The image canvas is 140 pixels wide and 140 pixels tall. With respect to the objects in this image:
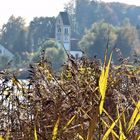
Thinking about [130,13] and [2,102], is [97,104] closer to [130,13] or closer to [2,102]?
[2,102]

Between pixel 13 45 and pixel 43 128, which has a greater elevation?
pixel 43 128

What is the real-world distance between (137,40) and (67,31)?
13410 mm

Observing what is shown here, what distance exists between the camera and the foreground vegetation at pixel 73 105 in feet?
6.36

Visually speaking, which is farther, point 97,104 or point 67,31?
point 67,31

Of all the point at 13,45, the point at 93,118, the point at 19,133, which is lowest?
the point at 13,45

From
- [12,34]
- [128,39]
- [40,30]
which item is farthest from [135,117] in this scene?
[40,30]

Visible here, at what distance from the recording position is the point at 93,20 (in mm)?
106375

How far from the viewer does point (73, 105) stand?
205 centimetres

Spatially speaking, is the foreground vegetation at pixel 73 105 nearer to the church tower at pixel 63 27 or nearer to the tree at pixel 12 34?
→ the tree at pixel 12 34

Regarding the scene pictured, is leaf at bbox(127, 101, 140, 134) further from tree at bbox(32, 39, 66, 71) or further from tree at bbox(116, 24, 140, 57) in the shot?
tree at bbox(116, 24, 140, 57)

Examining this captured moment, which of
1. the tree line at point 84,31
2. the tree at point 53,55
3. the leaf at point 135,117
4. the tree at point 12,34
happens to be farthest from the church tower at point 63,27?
the leaf at point 135,117

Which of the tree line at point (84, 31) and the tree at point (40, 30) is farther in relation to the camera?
the tree at point (40, 30)

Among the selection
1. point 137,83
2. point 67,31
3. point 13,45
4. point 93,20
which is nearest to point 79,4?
point 93,20

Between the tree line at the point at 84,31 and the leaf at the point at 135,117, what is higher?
the leaf at the point at 135,117
